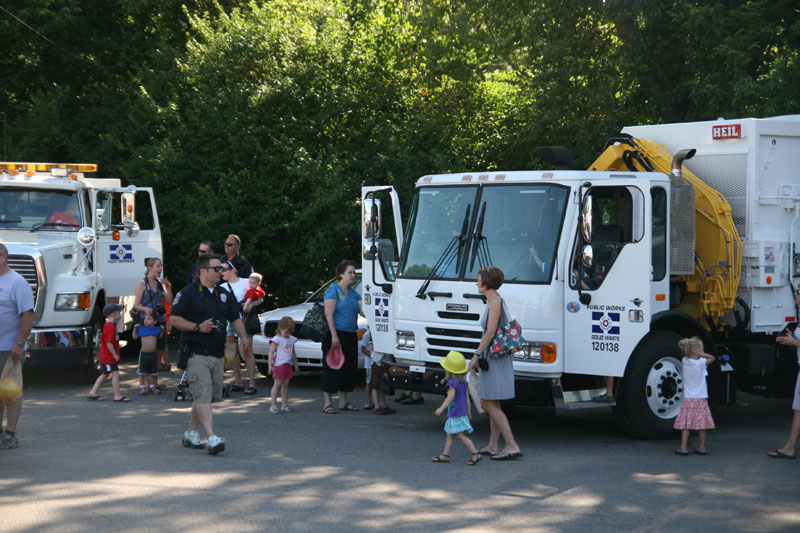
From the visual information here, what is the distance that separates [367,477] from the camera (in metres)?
8.11

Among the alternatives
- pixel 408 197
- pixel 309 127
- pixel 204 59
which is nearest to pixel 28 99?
pixel 204 59

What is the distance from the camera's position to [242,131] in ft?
61.0

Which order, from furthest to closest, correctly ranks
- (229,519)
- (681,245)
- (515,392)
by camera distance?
(681,245)
(515,392)
(229,519)

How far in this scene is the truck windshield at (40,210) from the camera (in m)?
13.9

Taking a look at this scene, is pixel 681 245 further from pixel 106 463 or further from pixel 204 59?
pixel 204 59

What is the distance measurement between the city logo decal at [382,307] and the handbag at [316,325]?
2.33 feet

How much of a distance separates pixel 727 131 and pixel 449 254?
3.44 metres

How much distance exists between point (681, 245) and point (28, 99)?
1978 cm

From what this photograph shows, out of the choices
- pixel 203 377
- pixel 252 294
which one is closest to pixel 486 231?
pixel 203 377

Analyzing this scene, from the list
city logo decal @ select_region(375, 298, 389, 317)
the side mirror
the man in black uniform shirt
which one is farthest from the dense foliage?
the man in black uniform shirt

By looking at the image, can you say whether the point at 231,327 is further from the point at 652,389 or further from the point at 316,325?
the point at 652,389

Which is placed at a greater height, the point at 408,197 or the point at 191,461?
the point at 408,197

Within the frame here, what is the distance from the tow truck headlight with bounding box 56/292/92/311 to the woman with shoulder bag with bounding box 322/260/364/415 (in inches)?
152

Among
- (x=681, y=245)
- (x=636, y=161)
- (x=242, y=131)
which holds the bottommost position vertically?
(x=681, y=245)
